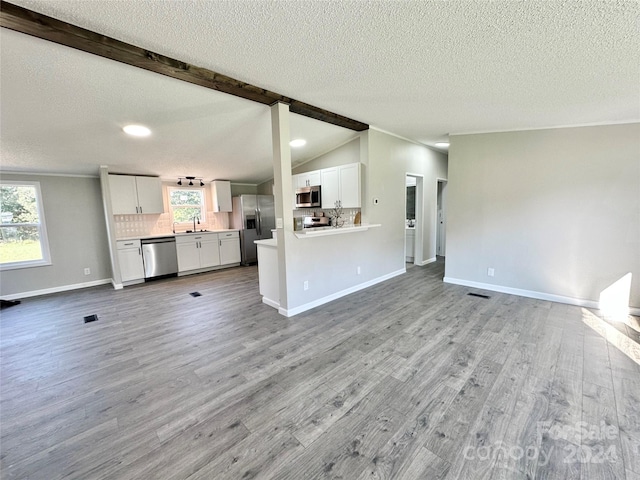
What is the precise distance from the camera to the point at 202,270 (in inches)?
245

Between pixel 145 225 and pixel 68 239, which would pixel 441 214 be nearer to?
pixel 145 225

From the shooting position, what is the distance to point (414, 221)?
251 inches

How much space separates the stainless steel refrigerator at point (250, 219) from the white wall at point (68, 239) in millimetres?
2685

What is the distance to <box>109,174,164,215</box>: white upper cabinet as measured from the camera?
5035 millimetres

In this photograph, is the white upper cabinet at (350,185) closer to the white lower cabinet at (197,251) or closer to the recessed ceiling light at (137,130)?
the recessed ceiling light at (137,130)

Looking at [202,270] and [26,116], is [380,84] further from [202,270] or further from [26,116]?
[202,270]

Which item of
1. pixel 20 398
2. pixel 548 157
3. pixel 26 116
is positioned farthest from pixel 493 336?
pixel 26 116

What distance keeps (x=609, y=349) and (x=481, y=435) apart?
6.61 ft

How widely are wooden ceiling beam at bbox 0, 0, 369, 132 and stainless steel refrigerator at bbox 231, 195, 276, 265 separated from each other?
379cm

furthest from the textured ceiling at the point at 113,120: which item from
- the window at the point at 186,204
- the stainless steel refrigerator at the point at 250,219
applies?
the stainless steel refrigerator at the point at 250,219

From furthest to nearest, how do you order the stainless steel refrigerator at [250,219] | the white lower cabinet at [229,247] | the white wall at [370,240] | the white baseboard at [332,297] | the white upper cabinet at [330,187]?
the stainless steel refrigerator at [250,219], the white lower cabinet at [229,247], the white upper cabinet at [330,187], the white wall at [370,240], the white baseboard at [332,297]

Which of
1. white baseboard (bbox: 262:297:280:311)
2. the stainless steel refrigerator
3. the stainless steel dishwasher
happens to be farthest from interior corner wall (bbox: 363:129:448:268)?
the stainless steel dishwasher

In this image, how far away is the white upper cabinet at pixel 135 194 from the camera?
5035 millimetres

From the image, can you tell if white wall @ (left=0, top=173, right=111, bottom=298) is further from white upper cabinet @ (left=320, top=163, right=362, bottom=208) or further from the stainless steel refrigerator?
white upper cabinet @ (left=320, top=163, right=362, bottom=208)
